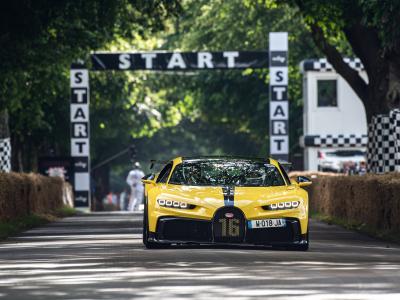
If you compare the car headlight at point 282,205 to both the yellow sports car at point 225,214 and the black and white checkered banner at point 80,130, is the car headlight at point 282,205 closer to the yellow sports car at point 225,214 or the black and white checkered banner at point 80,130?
the yellow sports car at point 225,214

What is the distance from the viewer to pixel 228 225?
19438mm

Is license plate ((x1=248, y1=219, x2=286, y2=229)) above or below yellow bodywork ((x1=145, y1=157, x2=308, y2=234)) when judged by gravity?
below

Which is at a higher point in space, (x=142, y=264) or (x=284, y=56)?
(x=284, y=56)

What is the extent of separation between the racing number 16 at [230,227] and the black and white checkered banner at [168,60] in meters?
31.5

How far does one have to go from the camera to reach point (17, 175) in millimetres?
31484

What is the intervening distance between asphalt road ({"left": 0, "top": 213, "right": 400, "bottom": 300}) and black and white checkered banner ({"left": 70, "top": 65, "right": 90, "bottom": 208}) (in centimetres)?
2864

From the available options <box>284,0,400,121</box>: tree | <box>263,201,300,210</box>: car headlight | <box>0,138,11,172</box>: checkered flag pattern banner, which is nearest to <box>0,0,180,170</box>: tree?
<box>0,138,11,172</box>: checkered flag pattern banner

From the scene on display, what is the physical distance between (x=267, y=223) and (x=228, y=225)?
0.54 meters

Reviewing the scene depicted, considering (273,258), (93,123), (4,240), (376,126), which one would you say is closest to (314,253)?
(273,258)

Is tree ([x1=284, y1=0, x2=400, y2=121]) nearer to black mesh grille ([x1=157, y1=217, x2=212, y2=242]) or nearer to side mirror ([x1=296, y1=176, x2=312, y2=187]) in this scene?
side mirror ([x1=296, y1=176, x2=312, y2=187])

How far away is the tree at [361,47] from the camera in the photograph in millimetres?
35344

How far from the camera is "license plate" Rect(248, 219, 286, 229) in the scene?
768 inches

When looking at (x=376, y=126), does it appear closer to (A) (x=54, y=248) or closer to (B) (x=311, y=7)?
(B) (x=311, y=7)

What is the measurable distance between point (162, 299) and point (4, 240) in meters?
12.0
